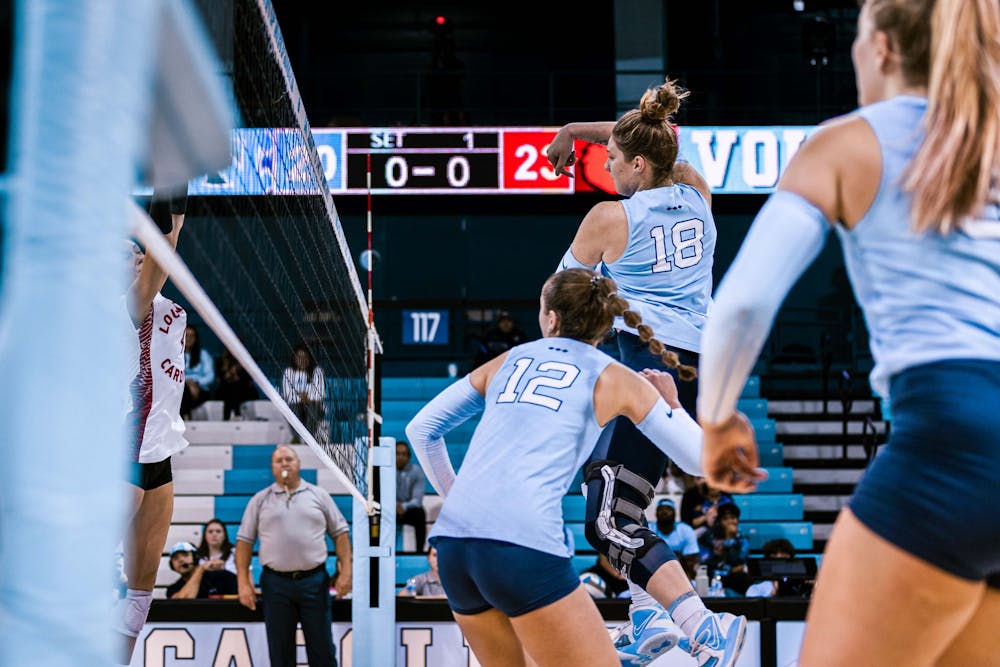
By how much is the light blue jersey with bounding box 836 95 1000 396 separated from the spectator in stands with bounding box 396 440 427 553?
33.0 feet

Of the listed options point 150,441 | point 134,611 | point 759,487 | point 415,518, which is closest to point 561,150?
point 150,441

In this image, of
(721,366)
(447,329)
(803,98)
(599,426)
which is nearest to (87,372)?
(721,366)

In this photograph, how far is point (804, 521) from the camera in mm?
13844

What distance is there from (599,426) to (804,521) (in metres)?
11.0

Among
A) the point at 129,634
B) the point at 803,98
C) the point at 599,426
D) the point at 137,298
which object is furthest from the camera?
the point at 803,98

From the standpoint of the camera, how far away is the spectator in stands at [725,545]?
10.4m

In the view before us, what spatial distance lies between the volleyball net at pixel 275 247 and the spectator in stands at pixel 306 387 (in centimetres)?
1

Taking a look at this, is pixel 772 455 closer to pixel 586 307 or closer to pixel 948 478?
pixel 586 307

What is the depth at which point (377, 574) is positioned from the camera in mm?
7414

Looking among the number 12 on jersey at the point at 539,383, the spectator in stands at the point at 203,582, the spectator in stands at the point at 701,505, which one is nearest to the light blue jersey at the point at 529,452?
the number 12 on jersey at the point at 539,383

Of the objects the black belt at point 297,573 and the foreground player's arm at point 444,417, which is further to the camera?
the black belt at point 297,573

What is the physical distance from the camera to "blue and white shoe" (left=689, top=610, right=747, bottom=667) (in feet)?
12.9

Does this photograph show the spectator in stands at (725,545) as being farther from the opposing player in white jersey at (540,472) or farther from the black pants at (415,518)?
the opposing player in white jersey at (540,472)

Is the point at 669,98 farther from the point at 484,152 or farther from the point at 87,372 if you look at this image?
the point at 484,152
